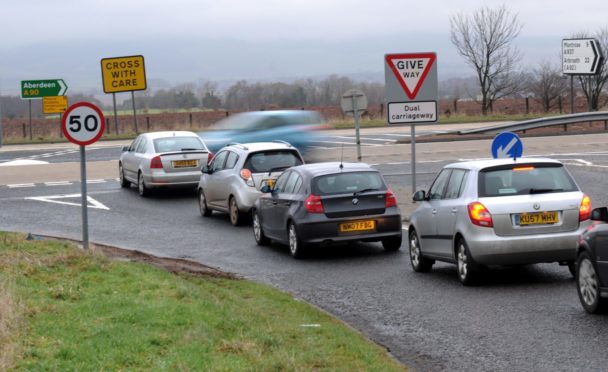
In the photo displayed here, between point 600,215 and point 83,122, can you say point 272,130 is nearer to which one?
point 83,122

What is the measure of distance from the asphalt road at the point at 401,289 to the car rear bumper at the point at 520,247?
34cm

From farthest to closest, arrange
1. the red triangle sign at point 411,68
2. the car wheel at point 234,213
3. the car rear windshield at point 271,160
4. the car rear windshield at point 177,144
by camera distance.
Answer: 1. the car rear windshield at point 177,144
2. the car rear windshield at point 271,160
3. the car wheel at point 234,213
4. the red triangle sign at point 411,68

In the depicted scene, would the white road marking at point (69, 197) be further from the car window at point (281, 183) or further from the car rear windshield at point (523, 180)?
the car rear windshield at point (523, 180)

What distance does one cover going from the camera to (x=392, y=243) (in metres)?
17.6

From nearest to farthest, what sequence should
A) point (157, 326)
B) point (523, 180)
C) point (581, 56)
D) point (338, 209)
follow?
point (157, 326), point (523, 180), point (338, 209), point (581, 56)

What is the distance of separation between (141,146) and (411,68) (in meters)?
9.90

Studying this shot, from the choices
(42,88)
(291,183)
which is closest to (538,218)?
(291,183)

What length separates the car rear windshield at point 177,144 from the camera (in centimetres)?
2841

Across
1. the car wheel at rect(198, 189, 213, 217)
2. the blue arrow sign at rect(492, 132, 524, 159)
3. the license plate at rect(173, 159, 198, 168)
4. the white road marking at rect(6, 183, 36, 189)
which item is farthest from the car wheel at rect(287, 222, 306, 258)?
the white road marking at rect(6, 183, 36, 189)

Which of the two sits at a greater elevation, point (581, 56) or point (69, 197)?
point (581, 56)

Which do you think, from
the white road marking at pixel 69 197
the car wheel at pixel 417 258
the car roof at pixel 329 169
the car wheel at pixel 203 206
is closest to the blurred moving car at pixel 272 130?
the white road marking at pixel 69 197

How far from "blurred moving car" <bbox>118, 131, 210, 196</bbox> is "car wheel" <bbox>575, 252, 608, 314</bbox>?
56.6 feet

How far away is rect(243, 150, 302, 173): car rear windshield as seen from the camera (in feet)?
72.6

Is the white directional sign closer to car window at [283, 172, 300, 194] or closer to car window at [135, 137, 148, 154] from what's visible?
car window at [135, 137, 148, 154]
